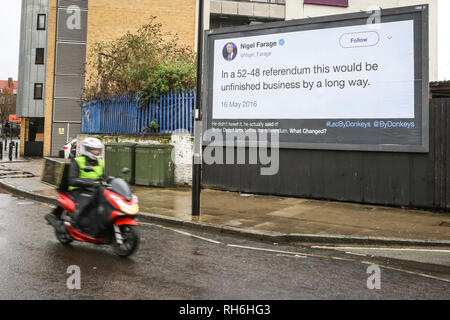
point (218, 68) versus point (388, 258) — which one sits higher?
point (218, 68)

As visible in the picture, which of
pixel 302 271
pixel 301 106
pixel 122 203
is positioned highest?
pixel 301 106

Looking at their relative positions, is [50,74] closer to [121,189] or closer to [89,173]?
[89,173]

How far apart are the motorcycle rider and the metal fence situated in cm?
811

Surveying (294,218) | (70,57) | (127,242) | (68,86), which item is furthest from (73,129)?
(127,242)

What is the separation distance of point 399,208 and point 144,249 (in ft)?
24.2

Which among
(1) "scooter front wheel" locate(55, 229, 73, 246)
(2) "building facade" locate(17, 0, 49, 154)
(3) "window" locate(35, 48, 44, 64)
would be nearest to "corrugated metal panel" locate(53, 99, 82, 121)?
(2) "building facade" locate(17, 0, 49, 154)

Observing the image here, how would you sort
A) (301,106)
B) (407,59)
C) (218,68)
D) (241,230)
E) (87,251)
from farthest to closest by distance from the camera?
(218,68) → (301,106) → (407,59) → (241,230) → (87,251)

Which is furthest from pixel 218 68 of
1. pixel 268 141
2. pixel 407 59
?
pixel 407 59

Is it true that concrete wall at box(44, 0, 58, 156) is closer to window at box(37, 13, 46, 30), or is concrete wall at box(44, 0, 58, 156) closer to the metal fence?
window at box(37, 13, 46, 30)

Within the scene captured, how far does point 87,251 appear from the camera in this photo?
21.5 feet

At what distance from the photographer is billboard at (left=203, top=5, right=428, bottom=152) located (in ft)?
37.0

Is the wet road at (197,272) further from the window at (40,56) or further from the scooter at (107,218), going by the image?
the window at (40,56)

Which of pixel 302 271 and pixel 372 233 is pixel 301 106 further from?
pixel 302 271

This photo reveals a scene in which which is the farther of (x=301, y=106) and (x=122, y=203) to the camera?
(x=301, y=106)
